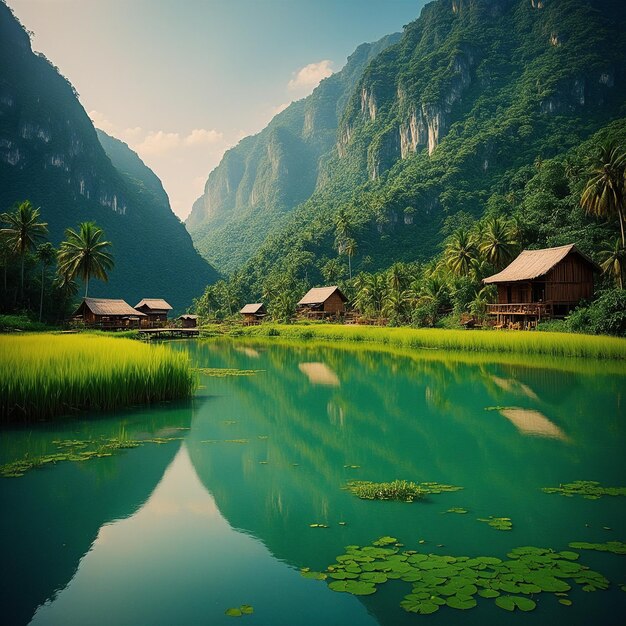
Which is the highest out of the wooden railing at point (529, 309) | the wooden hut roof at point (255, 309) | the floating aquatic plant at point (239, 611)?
the wooden hut roof at point (255, 309)

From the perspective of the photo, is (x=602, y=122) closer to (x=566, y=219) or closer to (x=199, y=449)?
(x=566, y=219)

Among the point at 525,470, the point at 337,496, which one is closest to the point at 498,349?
the point at 525,470

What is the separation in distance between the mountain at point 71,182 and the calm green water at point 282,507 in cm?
10564

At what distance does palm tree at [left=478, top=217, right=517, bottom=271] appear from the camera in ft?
146

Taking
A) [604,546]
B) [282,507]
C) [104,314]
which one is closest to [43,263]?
[104,314]

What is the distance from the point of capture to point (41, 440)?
9914 millimetres

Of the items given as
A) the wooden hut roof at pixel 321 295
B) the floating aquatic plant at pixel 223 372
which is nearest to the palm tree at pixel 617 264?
the floating aquatic plant at pixel 223 372

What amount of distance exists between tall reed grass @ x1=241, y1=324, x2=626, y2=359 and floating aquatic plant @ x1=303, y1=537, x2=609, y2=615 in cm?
2031

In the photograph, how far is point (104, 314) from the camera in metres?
51.0

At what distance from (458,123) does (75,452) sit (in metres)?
125

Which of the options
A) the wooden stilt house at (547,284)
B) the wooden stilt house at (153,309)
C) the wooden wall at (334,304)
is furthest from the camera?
the wooden stilt house at (153,309)

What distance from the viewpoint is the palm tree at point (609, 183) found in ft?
115

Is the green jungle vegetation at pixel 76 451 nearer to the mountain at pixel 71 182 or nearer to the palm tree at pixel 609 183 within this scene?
the palm tree at pixel 609 183

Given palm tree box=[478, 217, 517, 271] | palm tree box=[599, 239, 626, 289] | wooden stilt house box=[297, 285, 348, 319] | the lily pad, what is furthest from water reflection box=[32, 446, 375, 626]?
wooden stilt house box=[297, 285, 348, 319]
